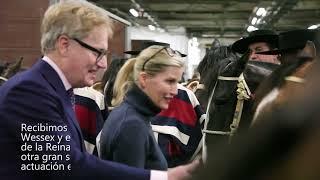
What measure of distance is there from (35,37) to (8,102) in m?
5.05

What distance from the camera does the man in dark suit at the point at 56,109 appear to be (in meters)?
1.84

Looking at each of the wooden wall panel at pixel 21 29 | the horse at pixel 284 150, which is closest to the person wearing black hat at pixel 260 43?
the wooden wall panel at pixel 21 29

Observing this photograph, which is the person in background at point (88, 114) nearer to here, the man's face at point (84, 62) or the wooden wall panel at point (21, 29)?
the man's face at point (84, 62)

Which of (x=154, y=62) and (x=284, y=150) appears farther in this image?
(x=154, y=62)

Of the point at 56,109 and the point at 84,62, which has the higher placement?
the point at 84,62

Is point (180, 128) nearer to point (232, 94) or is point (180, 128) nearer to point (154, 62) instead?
point (232, 94)

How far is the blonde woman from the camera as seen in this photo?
2398mm

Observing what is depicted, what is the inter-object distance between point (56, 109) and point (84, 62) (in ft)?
0.86

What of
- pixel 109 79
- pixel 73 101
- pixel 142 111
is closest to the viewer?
pixel 73 101

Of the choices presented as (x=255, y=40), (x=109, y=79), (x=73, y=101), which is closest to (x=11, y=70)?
(x=109, y=79)

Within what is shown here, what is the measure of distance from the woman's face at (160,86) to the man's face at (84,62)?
0.58m

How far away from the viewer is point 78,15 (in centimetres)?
205

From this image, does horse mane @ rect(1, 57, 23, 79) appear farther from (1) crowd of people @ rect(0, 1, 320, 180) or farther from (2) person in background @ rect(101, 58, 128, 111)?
(1) crowd of people @ rect(0, 1, 320, 180)

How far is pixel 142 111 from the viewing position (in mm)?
2572
